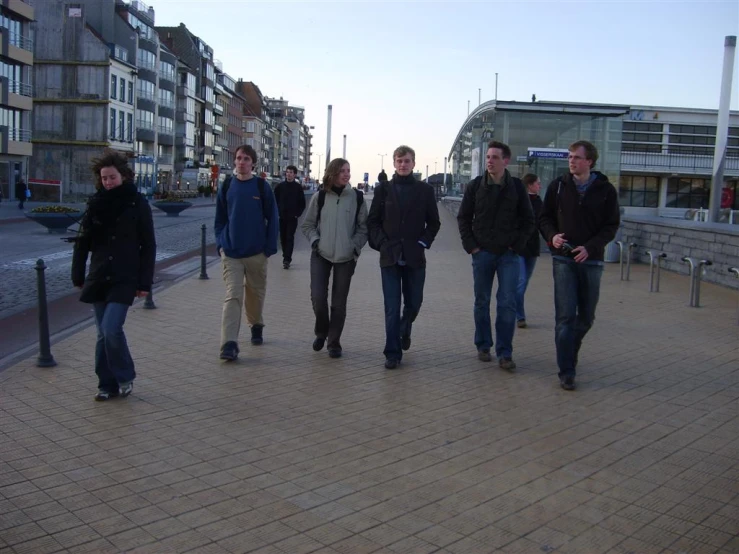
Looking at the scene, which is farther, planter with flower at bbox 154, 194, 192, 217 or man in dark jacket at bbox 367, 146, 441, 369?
planter with flower at bbox 154, 194, 192, 217

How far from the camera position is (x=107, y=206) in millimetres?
6102

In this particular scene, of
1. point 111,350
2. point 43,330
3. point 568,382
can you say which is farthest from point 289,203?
point 111,350

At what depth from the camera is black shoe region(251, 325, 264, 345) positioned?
8.48 metres

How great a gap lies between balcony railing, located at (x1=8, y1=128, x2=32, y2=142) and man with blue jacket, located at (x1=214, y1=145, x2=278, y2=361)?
49.5 meters

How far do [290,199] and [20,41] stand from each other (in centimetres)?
4477

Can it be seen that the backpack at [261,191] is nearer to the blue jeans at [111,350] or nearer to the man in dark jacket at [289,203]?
the blue jeans at [111,350]

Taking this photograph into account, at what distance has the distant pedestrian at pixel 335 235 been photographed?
7773 mm

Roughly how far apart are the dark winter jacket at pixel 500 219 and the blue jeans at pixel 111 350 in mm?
3089

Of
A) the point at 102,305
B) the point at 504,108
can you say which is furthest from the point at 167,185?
the point at 102,305

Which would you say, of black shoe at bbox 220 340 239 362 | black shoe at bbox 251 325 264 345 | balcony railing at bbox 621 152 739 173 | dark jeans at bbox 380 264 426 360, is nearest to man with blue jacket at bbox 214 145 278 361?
black shoe at bbox 220 340 239 362

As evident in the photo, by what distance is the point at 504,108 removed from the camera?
22.9 metres

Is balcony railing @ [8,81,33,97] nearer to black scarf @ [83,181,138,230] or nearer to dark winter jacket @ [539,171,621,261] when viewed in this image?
black scarf @ [83,181,138,230]

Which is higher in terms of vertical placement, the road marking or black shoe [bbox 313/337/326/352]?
black shoe [bbox 313/337/326/352]

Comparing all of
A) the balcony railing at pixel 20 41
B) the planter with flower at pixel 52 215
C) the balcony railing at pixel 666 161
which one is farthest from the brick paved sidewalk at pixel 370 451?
the balcony railing at pixel 666 161
